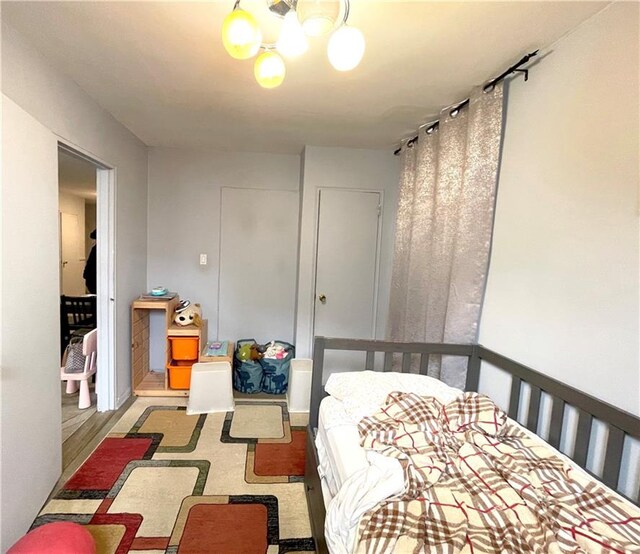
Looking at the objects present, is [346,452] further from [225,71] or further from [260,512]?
[225,71]

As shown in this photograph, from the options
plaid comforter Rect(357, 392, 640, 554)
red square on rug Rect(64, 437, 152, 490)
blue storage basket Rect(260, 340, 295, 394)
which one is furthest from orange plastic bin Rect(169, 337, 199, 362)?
plaid comforter Rect(357, 392, 640, 554)

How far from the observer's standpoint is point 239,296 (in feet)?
11.4

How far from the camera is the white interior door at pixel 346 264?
3.13 meters

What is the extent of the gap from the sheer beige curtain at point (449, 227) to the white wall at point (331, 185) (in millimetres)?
411

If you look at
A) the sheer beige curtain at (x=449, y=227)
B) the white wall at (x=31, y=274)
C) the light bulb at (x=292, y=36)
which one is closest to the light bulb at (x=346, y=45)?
the light bulb at (x=292, y=36)

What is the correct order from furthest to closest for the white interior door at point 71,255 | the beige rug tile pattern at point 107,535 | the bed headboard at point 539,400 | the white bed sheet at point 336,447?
the white interior door at point 71,255
the beige rug tile pattern at point 107,535
the white bed sheet at point 336,447
the bed headboard at point 539,400

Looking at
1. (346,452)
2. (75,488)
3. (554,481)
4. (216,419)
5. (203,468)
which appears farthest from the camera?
(216,419)

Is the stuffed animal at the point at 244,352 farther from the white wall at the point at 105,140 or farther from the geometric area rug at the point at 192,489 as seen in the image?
the white wall at the point at 105,140

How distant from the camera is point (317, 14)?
0.98 m

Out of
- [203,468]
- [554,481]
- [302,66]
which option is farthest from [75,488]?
[302,66]

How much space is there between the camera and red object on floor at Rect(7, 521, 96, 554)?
1.20 metres

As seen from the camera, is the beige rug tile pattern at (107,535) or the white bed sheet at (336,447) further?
the beige rug tile pattern at (107,535)

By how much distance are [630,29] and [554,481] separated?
1.52 metres

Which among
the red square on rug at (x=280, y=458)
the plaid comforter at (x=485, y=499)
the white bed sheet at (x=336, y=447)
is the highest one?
the plaid comforter at (x=485, y=499)
